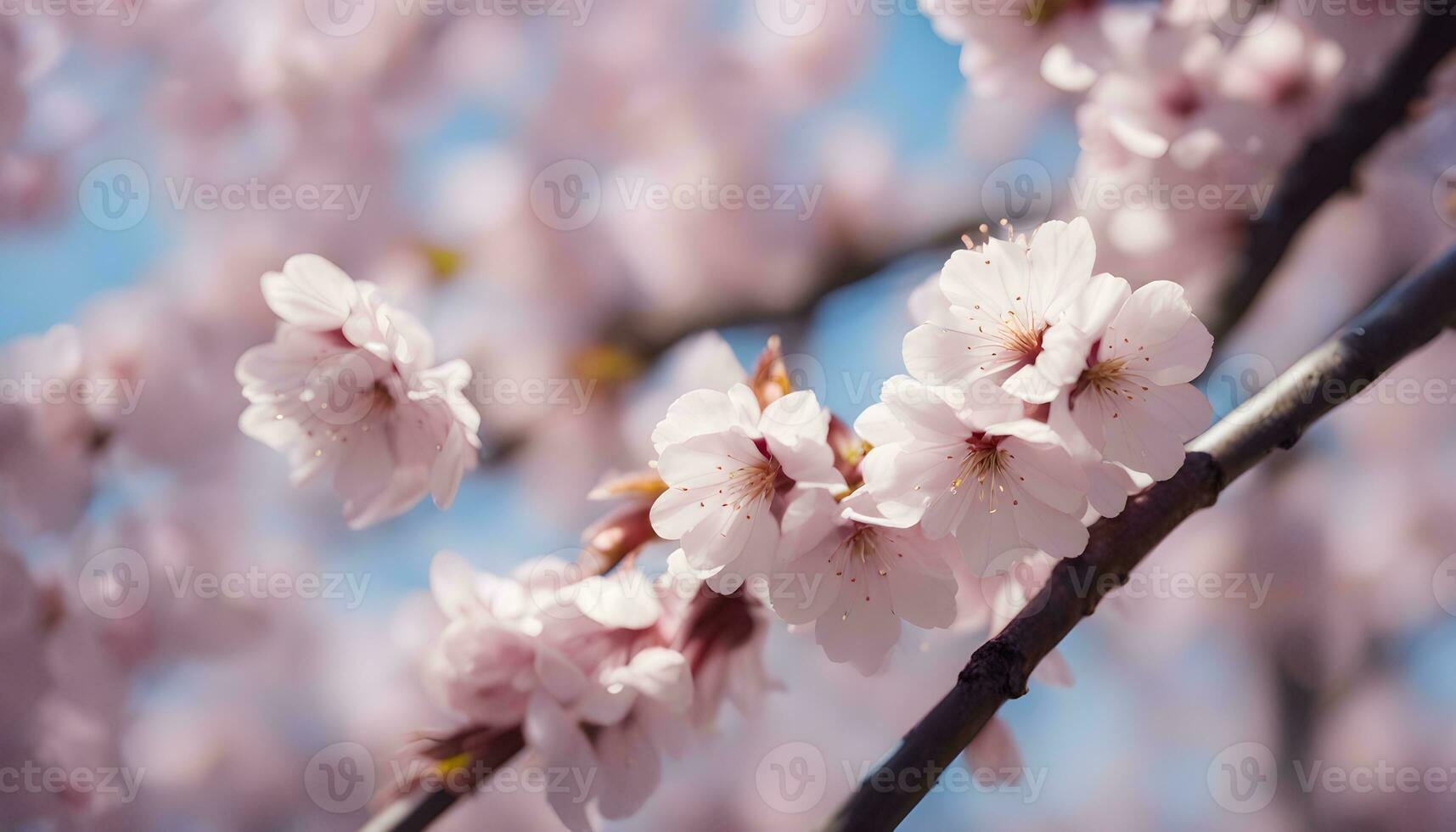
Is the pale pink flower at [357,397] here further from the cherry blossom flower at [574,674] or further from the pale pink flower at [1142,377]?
the pale pink flower at [1142,377]

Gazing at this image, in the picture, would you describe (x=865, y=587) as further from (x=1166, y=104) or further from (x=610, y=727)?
(x=1166, y=104)

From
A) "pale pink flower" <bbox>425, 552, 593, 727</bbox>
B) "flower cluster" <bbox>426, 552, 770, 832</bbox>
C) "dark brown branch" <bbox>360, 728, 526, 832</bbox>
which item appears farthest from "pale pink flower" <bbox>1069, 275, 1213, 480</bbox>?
"dark brown branch" <bbox>360, 728, 526, 832</bbox>

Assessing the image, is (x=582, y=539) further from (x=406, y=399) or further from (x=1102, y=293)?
(x=1102, y=293)

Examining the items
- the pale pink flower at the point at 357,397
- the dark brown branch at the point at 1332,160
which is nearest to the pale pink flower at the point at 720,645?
the pale pink flower at the point at 357,397

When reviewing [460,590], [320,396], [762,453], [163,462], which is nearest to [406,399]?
[320,396]

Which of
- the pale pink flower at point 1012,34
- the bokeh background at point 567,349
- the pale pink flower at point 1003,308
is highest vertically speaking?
the pale pink flower at point 1012,34

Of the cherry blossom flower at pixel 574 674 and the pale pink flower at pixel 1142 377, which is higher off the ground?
the pale pink flower at pixel 1142 377

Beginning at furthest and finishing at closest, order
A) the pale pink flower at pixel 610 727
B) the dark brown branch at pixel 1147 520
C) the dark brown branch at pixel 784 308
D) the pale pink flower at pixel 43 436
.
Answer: the dark brown branch at pixel 784 308 < the pale pink flower at pixel 43 436 < the pale pink flower at pixel 610 727 < the dark brown branch at pixel 1147 520

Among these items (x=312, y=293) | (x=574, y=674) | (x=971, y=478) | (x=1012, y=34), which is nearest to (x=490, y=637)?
(x=574, y=674)
